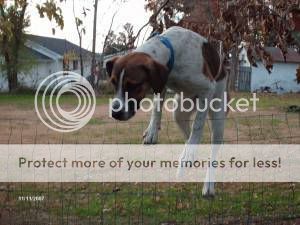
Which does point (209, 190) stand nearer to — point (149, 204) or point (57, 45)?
point (149, 204)

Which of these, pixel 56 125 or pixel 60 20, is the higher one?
pixel 60 20

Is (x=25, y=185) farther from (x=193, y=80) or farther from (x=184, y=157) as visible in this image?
(x=193, y=80)

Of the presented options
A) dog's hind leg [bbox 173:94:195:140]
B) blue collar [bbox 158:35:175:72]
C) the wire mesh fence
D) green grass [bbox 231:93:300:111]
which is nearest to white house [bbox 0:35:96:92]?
green grass [bbox 231:93:300:111]

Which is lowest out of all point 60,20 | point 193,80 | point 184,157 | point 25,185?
point 25,185

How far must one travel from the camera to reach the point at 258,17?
4.50m

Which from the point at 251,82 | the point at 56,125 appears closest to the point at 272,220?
the point at 56,125

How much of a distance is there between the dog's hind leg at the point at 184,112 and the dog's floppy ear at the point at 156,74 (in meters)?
1.03

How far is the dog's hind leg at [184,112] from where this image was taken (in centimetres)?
496

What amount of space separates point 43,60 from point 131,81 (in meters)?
40.8

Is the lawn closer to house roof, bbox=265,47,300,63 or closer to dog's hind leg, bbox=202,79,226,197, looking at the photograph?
dog's hind leg, bbox=202,79,226,197

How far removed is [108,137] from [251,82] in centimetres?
3333
